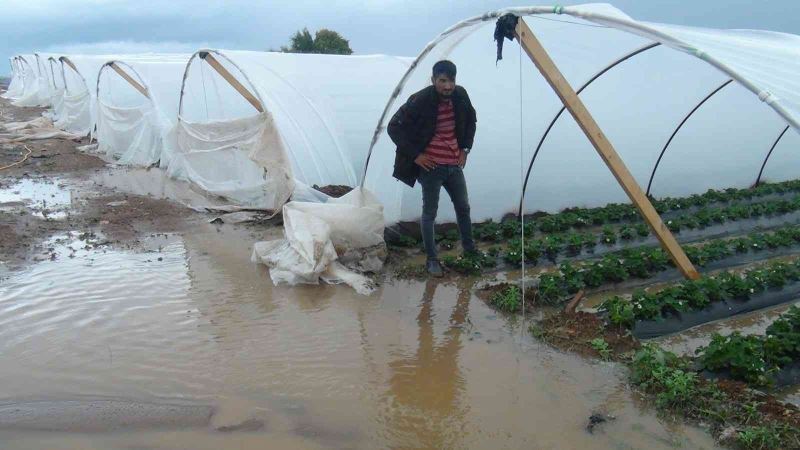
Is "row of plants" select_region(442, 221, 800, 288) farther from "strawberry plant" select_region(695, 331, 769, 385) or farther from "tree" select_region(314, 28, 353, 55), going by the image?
"tree" select_region(314, 28, 353, 55)

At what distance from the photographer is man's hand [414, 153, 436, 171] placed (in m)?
5.61

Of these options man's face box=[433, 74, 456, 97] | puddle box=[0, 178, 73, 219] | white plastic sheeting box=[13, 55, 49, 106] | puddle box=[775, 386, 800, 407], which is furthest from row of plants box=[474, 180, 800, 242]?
white plastic sheeting box=[13, 55, 49, 106]

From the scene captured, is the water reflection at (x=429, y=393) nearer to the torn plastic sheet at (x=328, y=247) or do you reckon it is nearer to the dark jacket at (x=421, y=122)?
the torn plastic sheet at (x=328, y=247)

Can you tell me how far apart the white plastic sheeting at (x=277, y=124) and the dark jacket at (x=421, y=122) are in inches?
111

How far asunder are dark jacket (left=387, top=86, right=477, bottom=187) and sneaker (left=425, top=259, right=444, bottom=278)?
1045 mm

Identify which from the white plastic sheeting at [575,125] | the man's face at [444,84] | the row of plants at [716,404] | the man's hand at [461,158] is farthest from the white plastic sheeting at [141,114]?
the row of plants at [716,404]

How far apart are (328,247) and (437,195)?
1222 millimetres

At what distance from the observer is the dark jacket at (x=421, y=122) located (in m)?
5.50

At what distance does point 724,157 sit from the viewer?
33.7 feet

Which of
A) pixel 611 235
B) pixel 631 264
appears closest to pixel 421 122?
pixel 631 264

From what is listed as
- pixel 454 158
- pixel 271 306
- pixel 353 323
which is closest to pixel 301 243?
pixel 271 306

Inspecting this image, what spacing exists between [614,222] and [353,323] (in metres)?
5.07

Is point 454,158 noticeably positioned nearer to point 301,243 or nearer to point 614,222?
point 301,243

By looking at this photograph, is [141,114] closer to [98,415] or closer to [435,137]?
[435,137]
